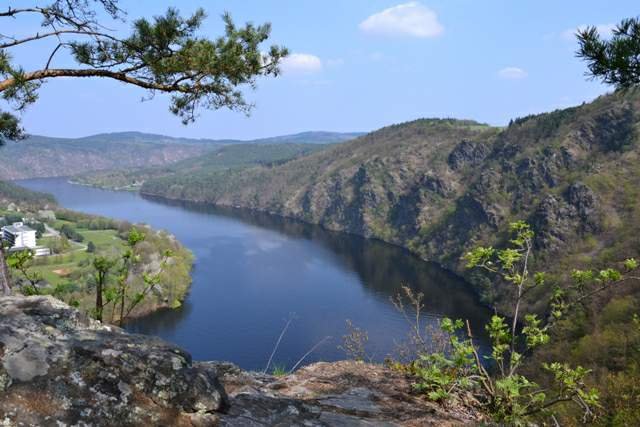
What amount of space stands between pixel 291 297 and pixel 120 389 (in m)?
82.3

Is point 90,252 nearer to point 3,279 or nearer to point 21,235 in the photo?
point 21,235

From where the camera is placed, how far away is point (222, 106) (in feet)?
27.3

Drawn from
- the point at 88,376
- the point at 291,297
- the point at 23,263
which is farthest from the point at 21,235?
the point at 88,376

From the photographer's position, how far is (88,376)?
3590mm

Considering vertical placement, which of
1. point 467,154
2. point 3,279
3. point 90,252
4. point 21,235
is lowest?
point 90,252

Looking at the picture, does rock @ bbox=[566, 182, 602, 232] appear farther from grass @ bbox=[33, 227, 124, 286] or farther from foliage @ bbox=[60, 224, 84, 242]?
foliage @ bbox=[60, 224, 84, 242]

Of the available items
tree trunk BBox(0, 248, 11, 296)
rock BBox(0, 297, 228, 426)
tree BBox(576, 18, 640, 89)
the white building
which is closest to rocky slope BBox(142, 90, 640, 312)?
tree BBox(576, 18, 640, 89)

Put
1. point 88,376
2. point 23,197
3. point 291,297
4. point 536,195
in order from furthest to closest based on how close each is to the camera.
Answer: point 23,197, point 536,195, point 291,297, point 88,376

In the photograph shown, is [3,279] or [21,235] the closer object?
[3,279]

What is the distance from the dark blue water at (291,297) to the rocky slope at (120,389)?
3817 cm

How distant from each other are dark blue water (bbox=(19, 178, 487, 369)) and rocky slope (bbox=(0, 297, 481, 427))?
38.2m

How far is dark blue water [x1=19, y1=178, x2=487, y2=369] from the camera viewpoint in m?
63.7

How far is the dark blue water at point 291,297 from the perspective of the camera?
6372cm

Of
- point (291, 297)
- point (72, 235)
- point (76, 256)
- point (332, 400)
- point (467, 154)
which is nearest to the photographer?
point (332, 400)
